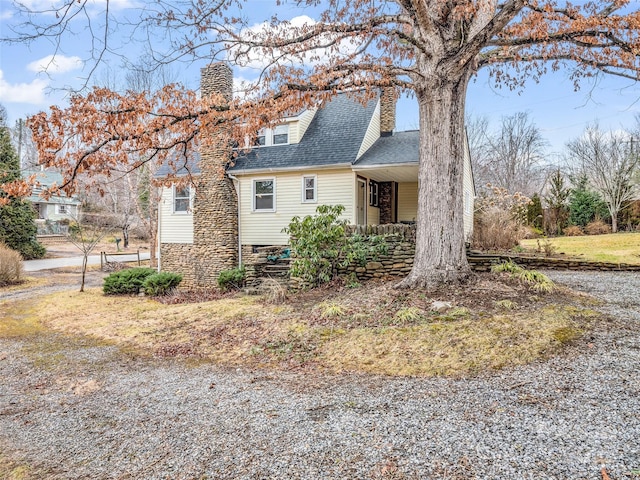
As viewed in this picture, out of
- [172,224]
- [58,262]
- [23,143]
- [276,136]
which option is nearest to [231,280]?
[172,224]

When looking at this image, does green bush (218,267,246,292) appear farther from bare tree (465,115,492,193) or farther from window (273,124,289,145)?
bare tree (465,115,492,193)

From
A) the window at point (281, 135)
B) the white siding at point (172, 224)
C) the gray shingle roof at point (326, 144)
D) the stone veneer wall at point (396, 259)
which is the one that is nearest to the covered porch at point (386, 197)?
the gray shingle roof at point (326, 144)

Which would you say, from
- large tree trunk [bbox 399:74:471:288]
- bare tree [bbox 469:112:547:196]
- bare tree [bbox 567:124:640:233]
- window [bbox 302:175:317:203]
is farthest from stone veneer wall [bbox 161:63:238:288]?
bare tree [bbox 469:112:547:196]

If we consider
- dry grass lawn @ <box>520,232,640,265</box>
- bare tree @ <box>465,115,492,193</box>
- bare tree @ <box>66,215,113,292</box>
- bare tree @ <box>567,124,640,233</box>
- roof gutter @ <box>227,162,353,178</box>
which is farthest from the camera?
bare tree @ <box>465,115,492,193</box>

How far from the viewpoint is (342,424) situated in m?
3.07

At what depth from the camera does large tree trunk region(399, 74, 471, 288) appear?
6.65 meters

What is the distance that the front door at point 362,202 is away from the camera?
1421cm

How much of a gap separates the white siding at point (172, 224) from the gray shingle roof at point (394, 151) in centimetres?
770

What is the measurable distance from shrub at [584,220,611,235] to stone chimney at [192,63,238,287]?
60.3 feet

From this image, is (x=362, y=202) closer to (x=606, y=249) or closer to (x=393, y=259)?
(x=393, y=259)

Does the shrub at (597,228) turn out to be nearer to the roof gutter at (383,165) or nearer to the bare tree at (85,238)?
the roof gutter at (383,165)

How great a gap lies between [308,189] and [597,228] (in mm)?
16301

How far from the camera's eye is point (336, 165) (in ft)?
43.4

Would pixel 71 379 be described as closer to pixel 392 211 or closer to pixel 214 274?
pixel 214 274
